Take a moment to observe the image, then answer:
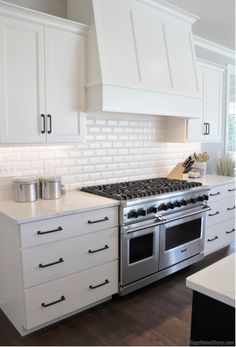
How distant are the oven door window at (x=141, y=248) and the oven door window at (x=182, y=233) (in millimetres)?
230

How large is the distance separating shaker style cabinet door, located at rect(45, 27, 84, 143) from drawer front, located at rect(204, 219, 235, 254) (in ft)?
6.40

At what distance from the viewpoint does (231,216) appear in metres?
3.85

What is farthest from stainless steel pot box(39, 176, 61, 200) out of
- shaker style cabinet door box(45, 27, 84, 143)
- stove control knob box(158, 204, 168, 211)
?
stove control knob box(158, 204, 168, 211)

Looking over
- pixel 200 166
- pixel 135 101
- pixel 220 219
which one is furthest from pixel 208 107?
pixel 135 101

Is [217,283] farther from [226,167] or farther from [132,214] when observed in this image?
[226,167]

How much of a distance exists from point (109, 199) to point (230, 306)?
165 cm

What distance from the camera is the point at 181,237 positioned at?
308cm

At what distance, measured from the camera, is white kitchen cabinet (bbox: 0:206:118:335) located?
6.83 ft

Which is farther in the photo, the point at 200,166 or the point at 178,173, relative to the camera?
the point at 200,166

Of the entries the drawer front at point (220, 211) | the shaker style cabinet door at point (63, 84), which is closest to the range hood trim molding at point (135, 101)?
the shaker style cabinet door at point (63, 84)

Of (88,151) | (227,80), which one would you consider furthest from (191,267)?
(227,80)

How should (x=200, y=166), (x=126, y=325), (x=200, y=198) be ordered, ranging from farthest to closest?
(x=200, y=166) < (x=200, y=198) < (x=126, y=325)

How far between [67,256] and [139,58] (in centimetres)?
194

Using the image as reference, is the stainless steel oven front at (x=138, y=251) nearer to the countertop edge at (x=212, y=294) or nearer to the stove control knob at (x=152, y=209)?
the stove control knob at (x=152, y=209)
